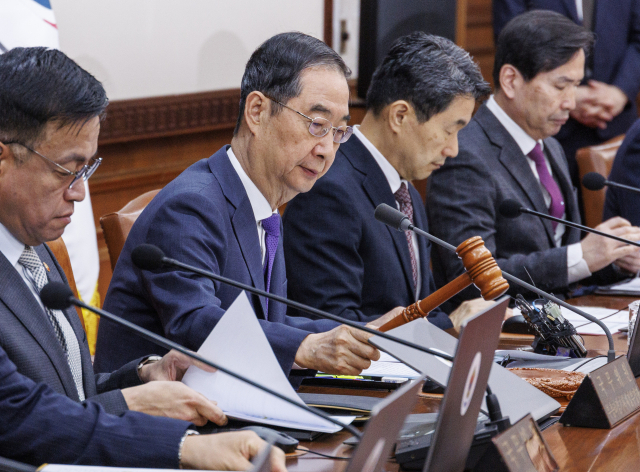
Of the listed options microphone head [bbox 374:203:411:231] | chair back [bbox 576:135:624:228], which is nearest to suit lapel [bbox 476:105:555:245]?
chair back [bbox 576:135:624:228]

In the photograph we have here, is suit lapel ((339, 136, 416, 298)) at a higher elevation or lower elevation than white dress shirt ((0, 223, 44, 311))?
lower

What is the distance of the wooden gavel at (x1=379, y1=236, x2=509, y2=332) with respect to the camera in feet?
4.50

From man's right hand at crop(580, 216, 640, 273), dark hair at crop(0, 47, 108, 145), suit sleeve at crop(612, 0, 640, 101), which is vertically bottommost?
man's right hand at crop(580, 216, 640, 273)

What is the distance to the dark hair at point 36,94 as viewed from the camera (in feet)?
4.15

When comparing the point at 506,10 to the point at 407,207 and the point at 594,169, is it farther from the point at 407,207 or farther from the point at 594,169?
the point at 407,207

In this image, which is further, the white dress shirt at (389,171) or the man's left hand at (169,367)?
the white dress shirt at (389,171)

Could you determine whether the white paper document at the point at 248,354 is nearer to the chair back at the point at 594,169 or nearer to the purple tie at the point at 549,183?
the purple tie at the point at 549,183

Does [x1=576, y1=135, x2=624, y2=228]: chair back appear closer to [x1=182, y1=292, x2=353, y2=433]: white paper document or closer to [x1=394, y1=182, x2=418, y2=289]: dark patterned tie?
[x1=394, y1=182, x2=418, y2=289]: dark patterned tie

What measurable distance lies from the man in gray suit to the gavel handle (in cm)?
111

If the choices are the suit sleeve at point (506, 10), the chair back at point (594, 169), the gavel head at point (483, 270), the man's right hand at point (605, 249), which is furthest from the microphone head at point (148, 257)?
the suit sleeve at point (506, 10)

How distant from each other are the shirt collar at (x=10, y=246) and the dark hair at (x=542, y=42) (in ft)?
6.33

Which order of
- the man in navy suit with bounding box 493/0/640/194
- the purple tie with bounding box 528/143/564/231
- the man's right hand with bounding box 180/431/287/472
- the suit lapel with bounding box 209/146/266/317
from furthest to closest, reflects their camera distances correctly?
the man in navy suit with bounding box 493/0/640/194, the purple tie with bounding box 528/143/564/231, the suit lapel with bounding box 209/146/266/317, the man's right hand with bounding box 180/431/287/472

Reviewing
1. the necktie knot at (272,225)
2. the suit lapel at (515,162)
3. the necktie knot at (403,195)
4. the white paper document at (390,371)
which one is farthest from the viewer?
the suit lapel at (515,162)

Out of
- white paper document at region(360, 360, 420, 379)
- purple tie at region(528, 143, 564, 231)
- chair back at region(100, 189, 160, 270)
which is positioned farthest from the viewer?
purple tie at region(528, 143, 564, 231)
